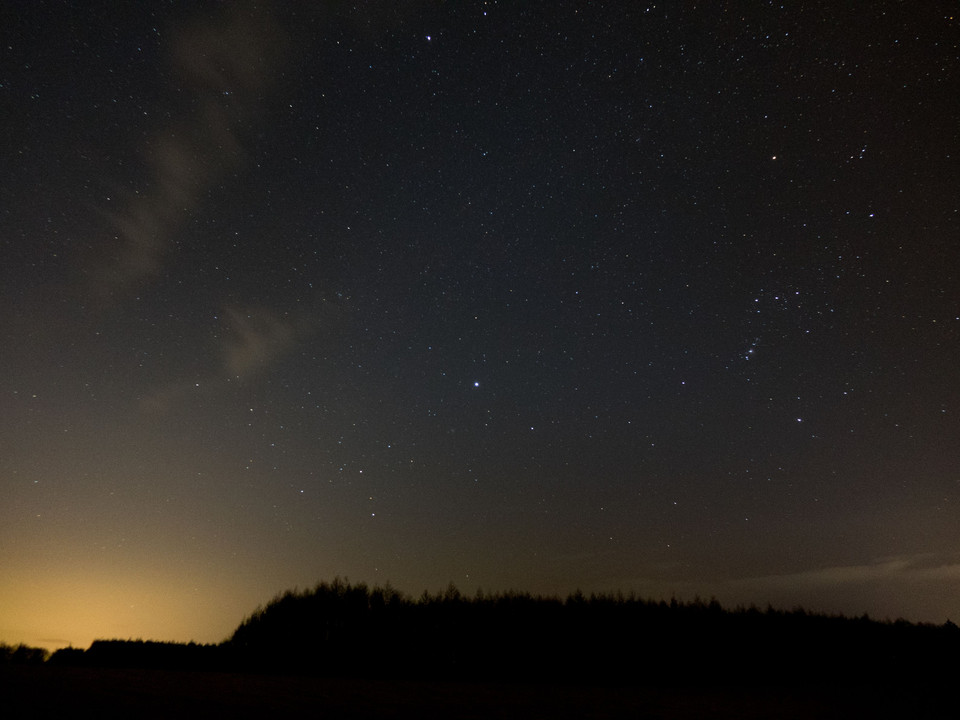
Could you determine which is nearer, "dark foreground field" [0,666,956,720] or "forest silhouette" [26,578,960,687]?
"dark foreground field" [0,666,956,720]

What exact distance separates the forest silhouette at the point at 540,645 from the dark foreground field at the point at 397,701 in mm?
2251

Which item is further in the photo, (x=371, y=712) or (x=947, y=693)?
(x=947, y=693)

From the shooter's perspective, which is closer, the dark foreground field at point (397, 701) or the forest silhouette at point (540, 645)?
the dark foreground field at point (397, 701)

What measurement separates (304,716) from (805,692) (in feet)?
23.6

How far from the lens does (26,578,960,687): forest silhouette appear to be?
962cm

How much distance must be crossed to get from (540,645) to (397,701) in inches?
299

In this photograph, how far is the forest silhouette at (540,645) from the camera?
9.62m

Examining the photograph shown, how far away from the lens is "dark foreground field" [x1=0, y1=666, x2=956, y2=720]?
390 centimetres

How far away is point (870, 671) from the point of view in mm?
11539

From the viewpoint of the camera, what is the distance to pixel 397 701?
4.90 m

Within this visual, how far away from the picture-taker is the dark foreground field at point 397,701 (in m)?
3.90

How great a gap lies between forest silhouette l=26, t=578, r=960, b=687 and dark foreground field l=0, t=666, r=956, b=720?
2.25 metres

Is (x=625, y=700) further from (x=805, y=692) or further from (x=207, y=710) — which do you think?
(x=207, y=710)

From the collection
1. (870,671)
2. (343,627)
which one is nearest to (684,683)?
(870,671)
